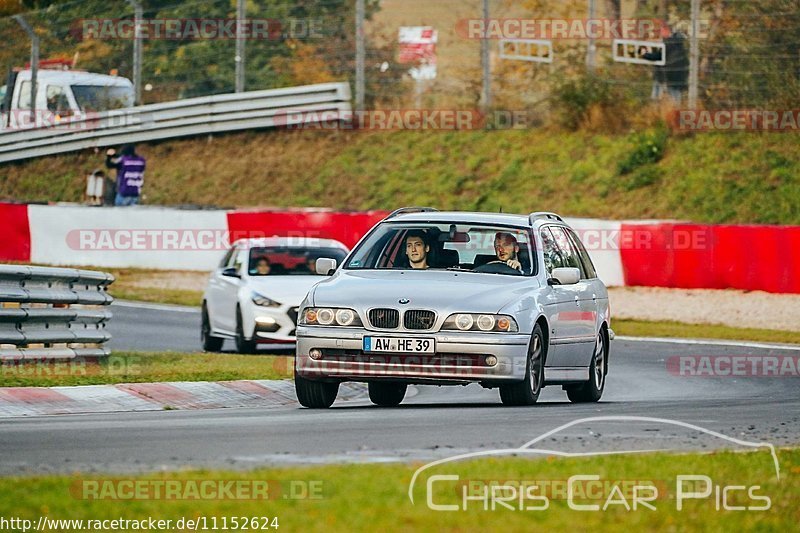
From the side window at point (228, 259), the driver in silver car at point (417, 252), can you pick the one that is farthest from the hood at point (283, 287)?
the driver in silver car at point (417, 252)

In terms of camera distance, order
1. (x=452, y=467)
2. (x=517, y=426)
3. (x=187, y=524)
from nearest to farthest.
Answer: (x=187, y=524), (x=452, y=467), (x=517, y=426)

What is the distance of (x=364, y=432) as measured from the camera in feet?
32.0

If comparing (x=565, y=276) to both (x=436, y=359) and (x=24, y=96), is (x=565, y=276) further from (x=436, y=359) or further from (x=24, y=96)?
(x=24, y=96)

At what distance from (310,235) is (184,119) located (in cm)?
1094

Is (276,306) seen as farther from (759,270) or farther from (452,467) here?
(452,467)

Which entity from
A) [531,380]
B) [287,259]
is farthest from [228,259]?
[531,380]

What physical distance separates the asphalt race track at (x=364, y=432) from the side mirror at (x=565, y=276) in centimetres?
95

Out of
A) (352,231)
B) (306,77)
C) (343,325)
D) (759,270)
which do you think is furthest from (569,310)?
(306,77)

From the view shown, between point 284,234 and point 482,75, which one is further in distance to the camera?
point 482,75

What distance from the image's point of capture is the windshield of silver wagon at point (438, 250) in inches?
500

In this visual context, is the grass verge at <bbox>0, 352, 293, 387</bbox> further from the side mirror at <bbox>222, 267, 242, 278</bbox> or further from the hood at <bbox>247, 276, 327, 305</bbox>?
the side mirror at <bbox>222, 267, 242, 278</bbox>

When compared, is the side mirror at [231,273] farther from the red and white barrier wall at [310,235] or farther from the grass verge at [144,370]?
the red and white barrier wall at [310,235]

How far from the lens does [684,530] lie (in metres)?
6.30

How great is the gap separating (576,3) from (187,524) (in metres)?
29.6
